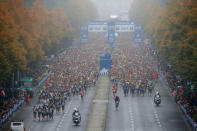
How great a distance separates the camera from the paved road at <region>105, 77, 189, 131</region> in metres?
48.5

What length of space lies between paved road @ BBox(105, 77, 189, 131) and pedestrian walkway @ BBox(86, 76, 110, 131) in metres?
0.60

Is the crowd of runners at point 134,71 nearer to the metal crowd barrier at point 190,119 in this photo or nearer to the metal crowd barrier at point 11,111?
the metal crowd barrier at point 190,119

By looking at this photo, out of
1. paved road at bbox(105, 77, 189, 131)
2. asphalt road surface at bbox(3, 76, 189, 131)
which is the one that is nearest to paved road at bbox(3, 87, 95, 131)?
asphalt road surface at bbox(3, 76, 189, 131)

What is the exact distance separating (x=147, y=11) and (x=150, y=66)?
65828 millimetres

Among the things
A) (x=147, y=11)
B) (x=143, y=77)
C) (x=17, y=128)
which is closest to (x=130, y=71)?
(x=143, y=77)

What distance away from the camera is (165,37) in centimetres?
8075

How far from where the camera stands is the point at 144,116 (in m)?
52.8

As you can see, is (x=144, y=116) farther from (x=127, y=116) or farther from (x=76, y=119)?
(x=76, y=119)

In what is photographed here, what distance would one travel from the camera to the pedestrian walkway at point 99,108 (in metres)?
47.5

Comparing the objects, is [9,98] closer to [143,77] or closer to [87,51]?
[143,77]

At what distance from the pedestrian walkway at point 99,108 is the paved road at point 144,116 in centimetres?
60

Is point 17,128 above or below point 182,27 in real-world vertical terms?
below

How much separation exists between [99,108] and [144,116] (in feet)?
16.5

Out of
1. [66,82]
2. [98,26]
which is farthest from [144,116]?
[98,26]
